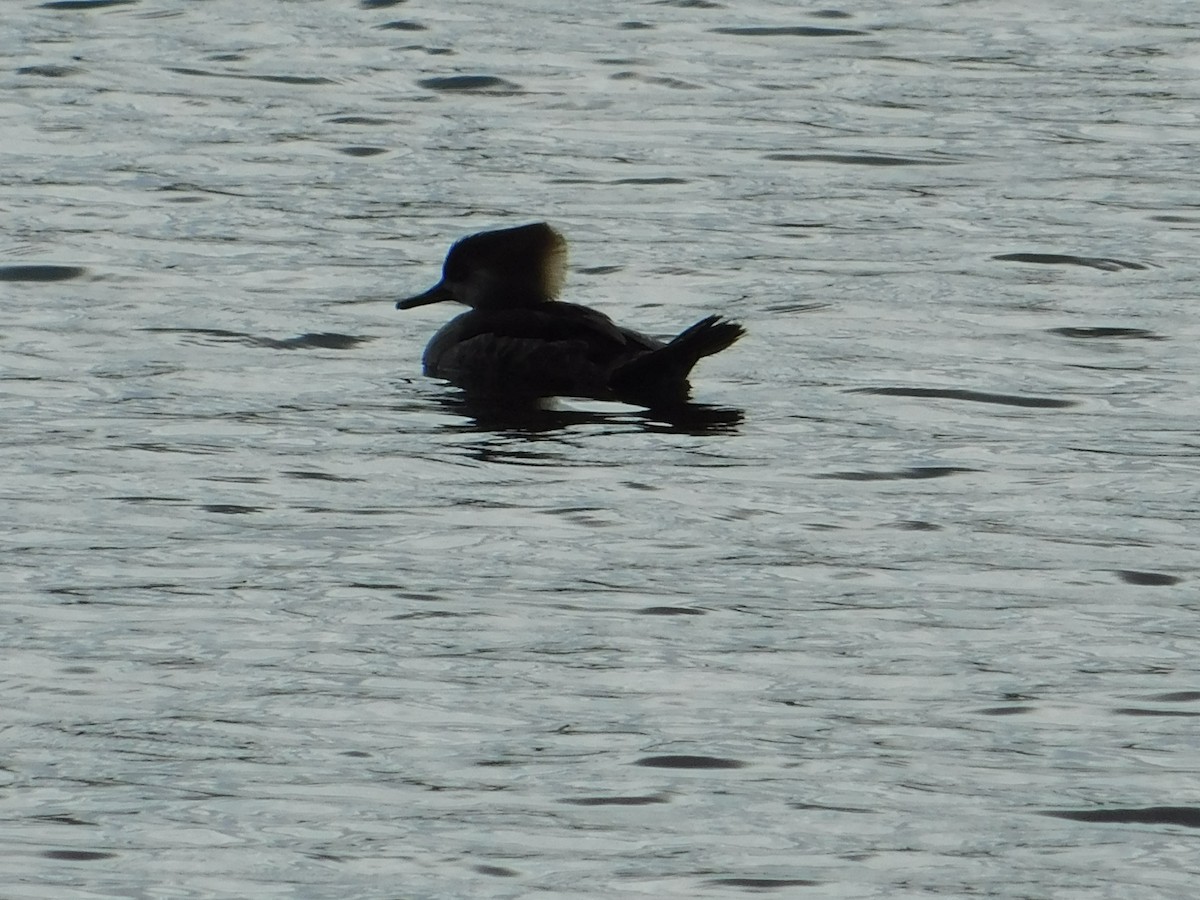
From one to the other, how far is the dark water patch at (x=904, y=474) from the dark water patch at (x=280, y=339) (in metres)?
2.96

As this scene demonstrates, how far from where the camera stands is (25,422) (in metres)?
10.1

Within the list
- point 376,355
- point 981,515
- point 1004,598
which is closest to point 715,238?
point 376,355

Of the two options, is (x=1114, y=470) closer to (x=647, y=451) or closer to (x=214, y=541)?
(x=647, y=451)

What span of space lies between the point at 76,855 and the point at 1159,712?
8.73ft

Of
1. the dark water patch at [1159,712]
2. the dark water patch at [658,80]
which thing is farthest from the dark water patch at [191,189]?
the dark water patch at [1159,712]

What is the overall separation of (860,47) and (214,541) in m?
10.8

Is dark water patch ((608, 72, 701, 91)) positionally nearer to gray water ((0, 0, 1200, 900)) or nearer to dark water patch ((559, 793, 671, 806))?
gray water ((0, 0, 1200, 900))

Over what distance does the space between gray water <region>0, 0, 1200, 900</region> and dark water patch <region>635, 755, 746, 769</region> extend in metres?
0.02

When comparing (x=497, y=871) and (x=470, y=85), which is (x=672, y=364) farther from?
(x=470, y=85)

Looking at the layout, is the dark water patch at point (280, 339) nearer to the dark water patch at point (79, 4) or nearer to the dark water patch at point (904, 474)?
the dark water patch at point (904, 474)

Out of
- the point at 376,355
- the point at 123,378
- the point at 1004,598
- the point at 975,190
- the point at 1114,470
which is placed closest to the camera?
the point at 1004,598

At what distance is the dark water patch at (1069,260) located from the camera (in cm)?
1285

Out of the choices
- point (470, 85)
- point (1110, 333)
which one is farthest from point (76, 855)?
point (470, 85)

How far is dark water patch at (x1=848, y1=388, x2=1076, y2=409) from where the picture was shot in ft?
34.4
